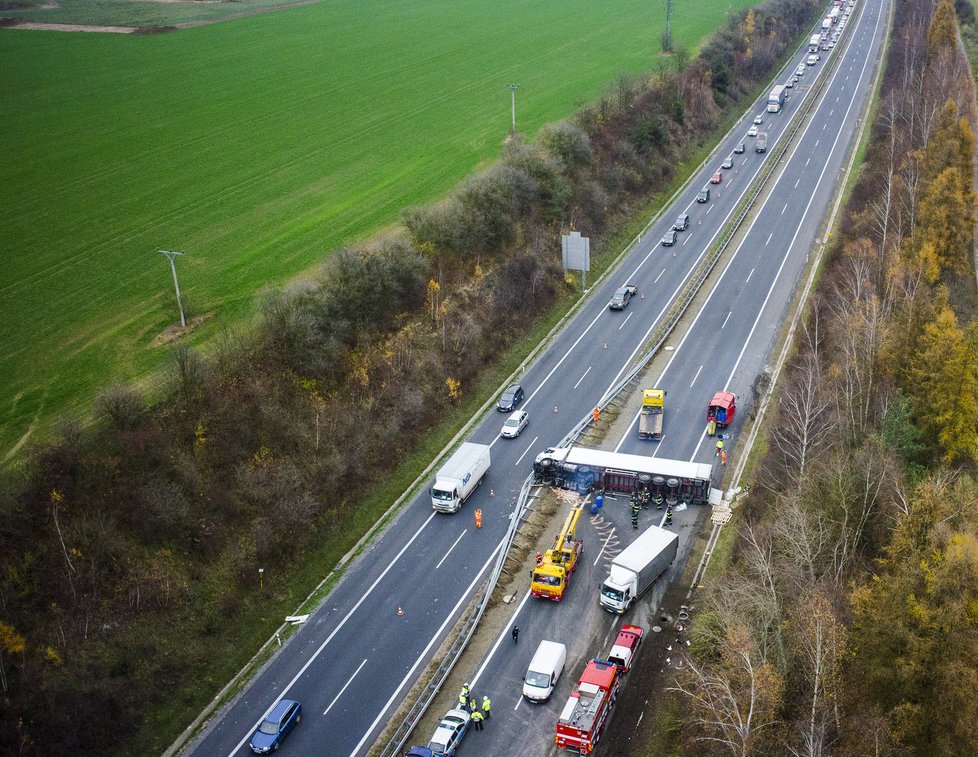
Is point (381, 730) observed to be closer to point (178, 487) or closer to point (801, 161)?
point (178, 487)

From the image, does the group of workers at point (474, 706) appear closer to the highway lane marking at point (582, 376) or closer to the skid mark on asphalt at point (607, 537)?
the skid mark on asphalt at point (607, 537)

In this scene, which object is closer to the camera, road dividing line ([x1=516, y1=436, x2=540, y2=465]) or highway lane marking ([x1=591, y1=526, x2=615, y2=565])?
highway lane marking ([x1=591, y1=526, x2=615, y2=565])

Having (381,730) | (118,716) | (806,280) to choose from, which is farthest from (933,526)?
(806,280)

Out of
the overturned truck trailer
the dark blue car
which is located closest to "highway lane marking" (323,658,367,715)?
the dark blue car

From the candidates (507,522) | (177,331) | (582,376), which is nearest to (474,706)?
(507,522)

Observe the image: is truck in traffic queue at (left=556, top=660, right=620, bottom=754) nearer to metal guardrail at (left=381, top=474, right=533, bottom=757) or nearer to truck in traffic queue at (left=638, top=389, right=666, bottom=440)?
metal guardrail at (left=381, top=474, right=533, bottom=757)

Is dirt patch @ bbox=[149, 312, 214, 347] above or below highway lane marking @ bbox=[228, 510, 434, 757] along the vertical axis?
above
